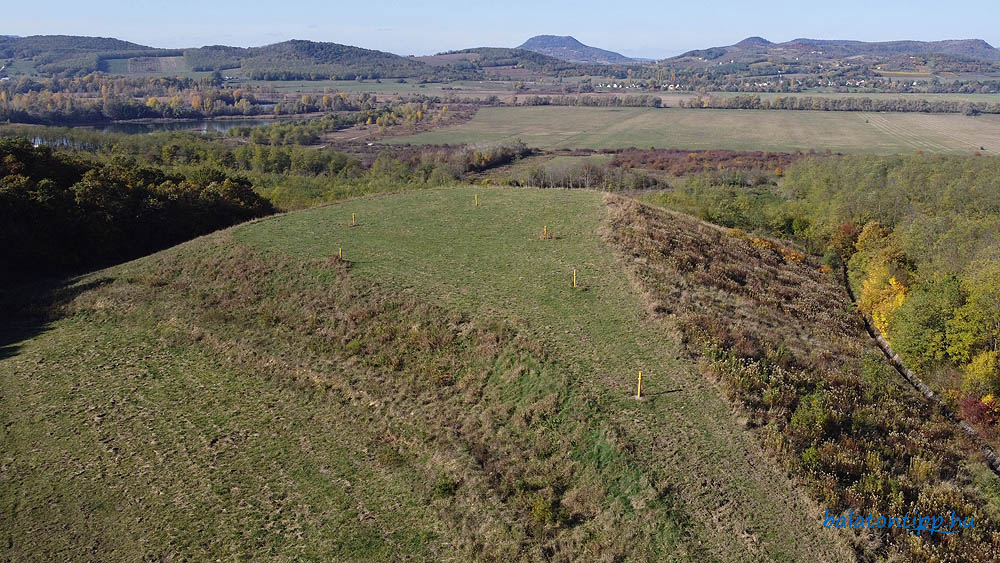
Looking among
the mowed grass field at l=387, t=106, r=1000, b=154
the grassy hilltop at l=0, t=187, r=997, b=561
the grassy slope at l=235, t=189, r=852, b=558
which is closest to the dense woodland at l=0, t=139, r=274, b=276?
the grassy hilltop at l=0, t=187, r=997, b=561

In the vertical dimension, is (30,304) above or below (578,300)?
below

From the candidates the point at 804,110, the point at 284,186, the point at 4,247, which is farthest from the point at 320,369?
the point at 804,110

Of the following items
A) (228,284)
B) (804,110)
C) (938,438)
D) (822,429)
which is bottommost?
(938,438)

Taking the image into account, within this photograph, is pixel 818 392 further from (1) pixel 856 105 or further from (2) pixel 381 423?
(1) pixel 856 105

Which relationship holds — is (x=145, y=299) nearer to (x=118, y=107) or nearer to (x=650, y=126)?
(x=650, y=126)

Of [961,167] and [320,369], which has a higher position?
[961,167]

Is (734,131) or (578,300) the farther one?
(734,131)

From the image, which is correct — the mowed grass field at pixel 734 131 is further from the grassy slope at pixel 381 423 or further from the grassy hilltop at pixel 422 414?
the grassy slope at pixel 381 423

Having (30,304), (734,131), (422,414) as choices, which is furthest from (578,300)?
(734,131)
